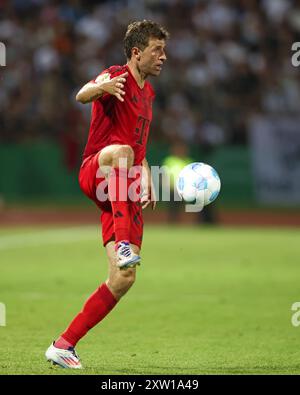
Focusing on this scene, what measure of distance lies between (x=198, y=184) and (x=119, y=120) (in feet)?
2.67

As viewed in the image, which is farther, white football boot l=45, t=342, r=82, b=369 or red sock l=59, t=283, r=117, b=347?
red sock l=59, t=283, r=117, b=347

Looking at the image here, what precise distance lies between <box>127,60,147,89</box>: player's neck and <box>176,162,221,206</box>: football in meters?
0.77

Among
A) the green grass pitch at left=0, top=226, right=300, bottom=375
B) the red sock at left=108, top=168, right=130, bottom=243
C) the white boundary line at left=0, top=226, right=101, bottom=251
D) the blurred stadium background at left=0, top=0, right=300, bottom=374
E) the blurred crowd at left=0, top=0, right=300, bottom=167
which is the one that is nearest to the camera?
the red sock at left=108, top=168, right=130, bottom=243

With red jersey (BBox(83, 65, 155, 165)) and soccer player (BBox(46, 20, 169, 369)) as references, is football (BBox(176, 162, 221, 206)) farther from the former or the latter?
red jersey (BBox(83, 65, 155, 165))

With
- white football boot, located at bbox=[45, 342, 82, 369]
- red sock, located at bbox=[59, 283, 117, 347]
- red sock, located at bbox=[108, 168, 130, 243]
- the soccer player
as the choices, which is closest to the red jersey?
the soccer player

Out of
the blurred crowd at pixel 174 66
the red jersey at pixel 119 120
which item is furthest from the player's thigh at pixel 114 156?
the blurred crowd at pixel 174 66

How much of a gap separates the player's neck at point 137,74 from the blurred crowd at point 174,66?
14987mm

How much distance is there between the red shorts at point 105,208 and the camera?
7.05 meters

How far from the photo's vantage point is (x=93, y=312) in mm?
6969

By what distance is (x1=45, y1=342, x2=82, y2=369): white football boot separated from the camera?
6.84 metres

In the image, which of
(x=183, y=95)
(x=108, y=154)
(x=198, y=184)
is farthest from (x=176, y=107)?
(x=108, y=154)

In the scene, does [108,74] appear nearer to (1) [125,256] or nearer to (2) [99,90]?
(2) [99,90]

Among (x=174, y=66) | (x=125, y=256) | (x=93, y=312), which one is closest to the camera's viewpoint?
(x=125, y=256)
